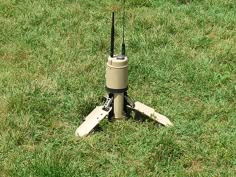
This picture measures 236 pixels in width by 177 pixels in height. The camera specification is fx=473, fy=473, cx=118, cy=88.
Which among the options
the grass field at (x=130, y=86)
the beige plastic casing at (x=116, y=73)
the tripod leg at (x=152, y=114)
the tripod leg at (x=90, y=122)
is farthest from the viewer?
the tripod leg at (x=152, y=114)

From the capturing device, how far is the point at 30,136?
499 centimetres

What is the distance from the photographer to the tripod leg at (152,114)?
512 centimetres

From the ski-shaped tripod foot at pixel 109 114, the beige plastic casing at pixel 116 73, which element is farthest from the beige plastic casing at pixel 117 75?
the ski-shaped tripod foot at pixel 109 114

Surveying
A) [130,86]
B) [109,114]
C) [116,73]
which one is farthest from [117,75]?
[130,86]

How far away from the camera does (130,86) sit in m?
6.05

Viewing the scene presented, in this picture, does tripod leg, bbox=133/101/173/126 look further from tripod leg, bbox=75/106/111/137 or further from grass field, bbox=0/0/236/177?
tripod leg, bbox=75/106/111/137

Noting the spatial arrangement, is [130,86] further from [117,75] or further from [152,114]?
[117,75]

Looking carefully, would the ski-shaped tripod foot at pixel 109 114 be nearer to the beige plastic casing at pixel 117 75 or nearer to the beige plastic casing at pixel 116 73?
the beige plastic casing at pixel 117 75

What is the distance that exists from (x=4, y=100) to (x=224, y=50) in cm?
332

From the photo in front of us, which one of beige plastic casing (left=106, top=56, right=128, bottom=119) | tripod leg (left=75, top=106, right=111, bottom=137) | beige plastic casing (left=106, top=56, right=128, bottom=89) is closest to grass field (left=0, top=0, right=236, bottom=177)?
tripod leg (left=75, top=106, right=111, bottom=137)

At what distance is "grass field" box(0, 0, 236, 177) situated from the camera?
4.68 metres

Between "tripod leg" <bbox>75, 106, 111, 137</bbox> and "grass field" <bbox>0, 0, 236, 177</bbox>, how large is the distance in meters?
0.07

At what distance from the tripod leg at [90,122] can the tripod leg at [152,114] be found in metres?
0.34

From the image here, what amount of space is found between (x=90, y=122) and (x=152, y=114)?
2.23ft
